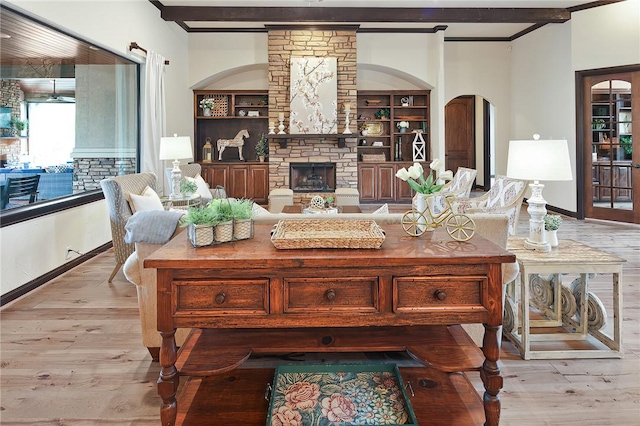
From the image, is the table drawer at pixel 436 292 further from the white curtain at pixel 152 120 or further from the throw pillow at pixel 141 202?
the white curtain at pixel 152 120

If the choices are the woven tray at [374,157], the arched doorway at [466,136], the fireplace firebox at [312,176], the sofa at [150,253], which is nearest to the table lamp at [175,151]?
the sofa at [150,253]

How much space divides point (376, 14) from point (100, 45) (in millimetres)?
4224

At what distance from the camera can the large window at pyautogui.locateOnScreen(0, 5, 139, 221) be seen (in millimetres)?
3932

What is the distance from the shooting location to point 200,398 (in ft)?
6.70

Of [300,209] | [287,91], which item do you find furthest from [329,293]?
[287,91]

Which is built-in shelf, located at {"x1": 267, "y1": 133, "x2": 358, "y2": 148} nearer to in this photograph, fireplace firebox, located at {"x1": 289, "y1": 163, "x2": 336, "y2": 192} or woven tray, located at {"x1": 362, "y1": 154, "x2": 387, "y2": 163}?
fireplace firebox, located at {"x1": 289, "y1": 163, "x2": 336, "y2": 192}

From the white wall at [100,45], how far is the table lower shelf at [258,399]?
238 centimetres

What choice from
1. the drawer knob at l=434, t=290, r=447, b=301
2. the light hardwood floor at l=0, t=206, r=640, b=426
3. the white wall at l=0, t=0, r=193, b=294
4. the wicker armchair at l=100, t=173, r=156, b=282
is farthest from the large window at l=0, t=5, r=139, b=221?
the drawer knob at l=434, t=290, r=447, b=301

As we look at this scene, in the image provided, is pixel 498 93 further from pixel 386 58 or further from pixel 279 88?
pixel 279 88

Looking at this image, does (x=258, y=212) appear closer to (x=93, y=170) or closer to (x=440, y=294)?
(x=440, y=294)

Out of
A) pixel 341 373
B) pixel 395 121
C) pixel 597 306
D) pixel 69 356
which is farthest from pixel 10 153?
pixel 395 121

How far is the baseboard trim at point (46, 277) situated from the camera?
3570 millimetres

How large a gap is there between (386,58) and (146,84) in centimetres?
454

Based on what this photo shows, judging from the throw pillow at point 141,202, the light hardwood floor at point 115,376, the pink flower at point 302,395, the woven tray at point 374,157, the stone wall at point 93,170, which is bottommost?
the light hardwood floor at point 115,376
